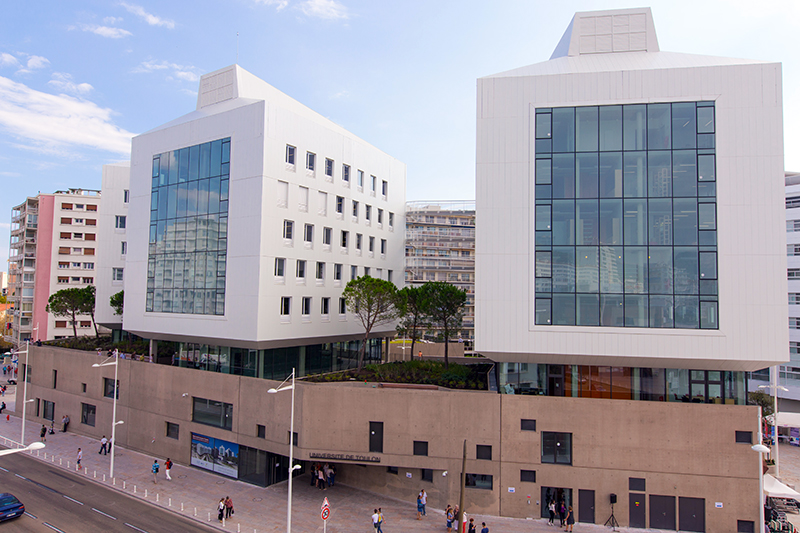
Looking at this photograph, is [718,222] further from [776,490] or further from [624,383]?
[776,490]

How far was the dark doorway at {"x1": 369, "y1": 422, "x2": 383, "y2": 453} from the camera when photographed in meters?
30.3

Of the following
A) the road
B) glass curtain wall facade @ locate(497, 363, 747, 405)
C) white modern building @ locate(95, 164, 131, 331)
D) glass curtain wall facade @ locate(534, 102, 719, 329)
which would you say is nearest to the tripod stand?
glass curtain wall facade @ locate(497, 363, 747, 405)

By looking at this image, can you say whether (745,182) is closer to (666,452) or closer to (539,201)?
(539,201)

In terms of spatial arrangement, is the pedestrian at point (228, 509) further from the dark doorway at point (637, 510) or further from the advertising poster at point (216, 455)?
the dark doorway at point (637, 510)

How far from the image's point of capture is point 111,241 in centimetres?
5466

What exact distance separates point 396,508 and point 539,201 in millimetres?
21058

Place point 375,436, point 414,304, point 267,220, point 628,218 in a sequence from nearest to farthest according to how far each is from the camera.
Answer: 1. point 628,218
2. point 375,436
3. point 267,220
4. point 414,304

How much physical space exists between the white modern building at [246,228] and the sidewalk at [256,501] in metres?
8.79

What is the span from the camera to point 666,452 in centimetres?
2670

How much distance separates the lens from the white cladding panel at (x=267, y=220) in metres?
36.2

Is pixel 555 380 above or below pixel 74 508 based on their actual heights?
above

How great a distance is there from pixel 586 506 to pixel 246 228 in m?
29.7

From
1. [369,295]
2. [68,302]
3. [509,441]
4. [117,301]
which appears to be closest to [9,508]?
[369,295]

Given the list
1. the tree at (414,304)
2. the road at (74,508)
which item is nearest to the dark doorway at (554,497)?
the tree at (414,304)
